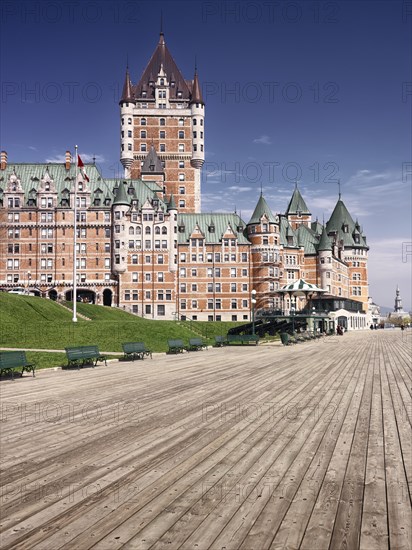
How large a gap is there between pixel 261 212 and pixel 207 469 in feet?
271

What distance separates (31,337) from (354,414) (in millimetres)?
27409

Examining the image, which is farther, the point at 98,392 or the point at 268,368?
the point at 268,368

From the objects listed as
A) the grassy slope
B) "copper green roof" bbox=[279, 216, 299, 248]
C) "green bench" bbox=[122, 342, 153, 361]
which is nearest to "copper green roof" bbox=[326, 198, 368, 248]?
"copper green roof" bbox=[279, 216, 299, 248]

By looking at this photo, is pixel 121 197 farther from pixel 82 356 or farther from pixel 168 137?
pixel 82 356

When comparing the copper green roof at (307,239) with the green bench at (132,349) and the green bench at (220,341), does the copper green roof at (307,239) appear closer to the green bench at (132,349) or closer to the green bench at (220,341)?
the green bench at (220,341)

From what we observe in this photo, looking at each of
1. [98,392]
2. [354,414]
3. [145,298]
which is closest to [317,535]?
[354,414]

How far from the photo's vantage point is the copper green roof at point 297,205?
112 m

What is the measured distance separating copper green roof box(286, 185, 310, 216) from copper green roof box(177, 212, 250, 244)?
81.0 feet

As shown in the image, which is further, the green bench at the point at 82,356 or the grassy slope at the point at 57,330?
the grassy slope at the point at 57,330

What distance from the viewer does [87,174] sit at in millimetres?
88750

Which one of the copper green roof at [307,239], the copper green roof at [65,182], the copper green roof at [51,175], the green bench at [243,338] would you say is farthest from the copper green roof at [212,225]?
the green bench at [243,338]

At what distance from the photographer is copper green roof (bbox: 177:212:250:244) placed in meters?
89.2

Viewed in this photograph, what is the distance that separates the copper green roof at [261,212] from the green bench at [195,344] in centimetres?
5557

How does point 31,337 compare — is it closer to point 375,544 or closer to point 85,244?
point 375,544
